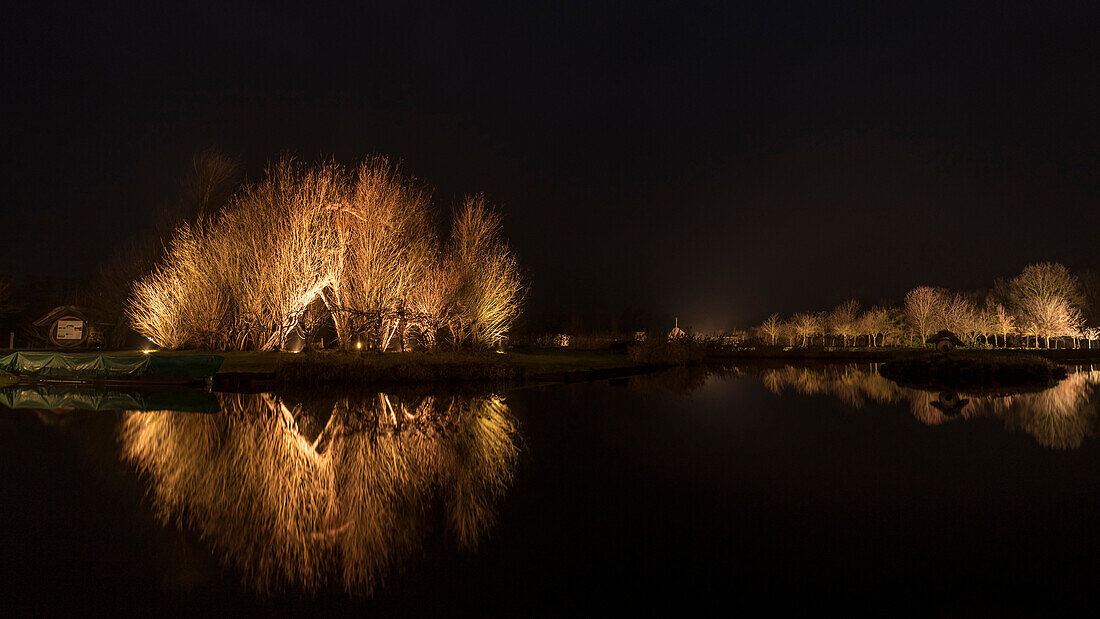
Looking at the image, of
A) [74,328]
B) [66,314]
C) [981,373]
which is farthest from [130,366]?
[981,373]

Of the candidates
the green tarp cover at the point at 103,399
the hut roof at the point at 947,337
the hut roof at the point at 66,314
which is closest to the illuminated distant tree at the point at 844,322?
the hut roof at the point at 947,337

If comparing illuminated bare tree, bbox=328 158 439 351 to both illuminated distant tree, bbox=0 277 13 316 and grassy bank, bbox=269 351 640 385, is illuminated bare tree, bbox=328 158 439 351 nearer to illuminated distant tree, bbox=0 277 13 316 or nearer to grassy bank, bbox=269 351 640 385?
grassy bank, bbox=269 351 640 385

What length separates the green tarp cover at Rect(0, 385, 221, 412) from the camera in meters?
14.3

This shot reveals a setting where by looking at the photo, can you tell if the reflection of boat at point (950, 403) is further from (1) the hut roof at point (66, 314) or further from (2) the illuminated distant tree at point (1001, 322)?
(2) the illuminated distant tree at point (1001, 322)

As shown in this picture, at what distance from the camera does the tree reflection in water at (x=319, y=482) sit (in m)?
4.89

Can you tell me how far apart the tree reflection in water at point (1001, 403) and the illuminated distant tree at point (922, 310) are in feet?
137

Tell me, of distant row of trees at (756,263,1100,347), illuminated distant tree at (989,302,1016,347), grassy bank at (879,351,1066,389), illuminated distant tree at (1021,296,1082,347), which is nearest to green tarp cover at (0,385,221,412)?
grassy bank at (879,351,1066,389)

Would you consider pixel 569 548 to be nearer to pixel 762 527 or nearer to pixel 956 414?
pixel 762 527

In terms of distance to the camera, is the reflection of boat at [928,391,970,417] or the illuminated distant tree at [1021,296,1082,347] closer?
the reflection of boat at [928,391,970,417]

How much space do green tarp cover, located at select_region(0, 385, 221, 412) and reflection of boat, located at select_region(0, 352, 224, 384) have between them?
78cm

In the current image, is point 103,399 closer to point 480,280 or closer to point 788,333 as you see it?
point 480,280

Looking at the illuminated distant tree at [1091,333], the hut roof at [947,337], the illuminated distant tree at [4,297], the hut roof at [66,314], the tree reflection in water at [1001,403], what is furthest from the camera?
the illuminated distant tree at [1091,333]

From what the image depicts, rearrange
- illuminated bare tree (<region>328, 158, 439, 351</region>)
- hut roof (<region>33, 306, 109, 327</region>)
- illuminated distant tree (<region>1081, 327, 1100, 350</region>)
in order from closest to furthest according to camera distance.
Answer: illuminated bare tree (<region>328, 158, 439, 351</region>)
hut roof (<region>33, 306, 109, 327</region>)
illuminated distant tree (<region>1081, 327, 1100, 350</region>)

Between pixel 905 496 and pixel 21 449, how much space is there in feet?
41.6
